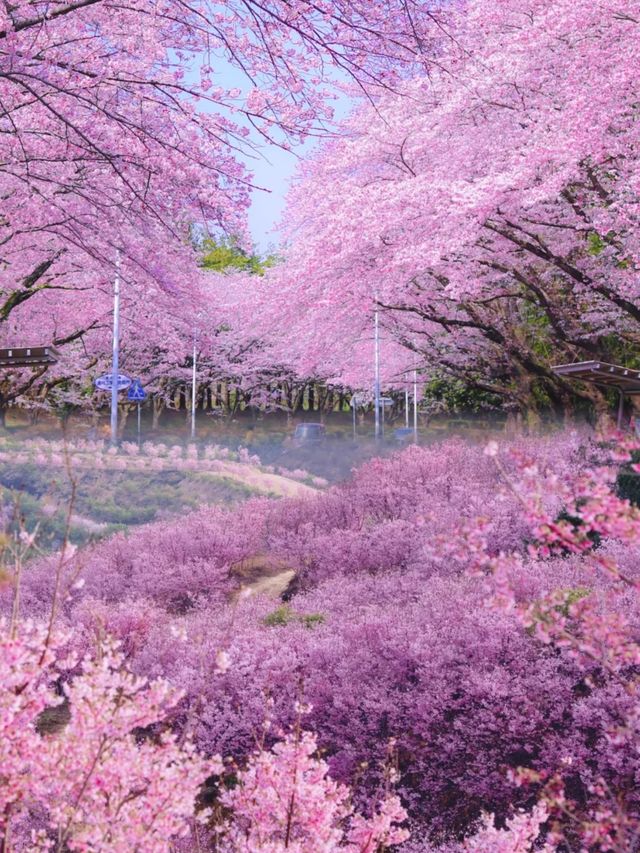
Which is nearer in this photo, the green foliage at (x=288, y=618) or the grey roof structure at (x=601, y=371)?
the green foliage at (x=288, y=618)

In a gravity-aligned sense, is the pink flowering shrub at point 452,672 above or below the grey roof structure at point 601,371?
below

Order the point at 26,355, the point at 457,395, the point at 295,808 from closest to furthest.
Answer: the point at 295,808
the point at 26,355
the point at 457,395

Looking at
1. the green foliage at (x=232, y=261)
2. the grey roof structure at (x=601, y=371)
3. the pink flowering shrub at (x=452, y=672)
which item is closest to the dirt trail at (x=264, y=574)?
the pink flowering shrub at (x=452, y=672)

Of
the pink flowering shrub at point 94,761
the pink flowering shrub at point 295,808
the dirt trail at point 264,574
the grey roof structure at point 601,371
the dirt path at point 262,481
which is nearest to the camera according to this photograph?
the pink flowering shrub at point 94,761

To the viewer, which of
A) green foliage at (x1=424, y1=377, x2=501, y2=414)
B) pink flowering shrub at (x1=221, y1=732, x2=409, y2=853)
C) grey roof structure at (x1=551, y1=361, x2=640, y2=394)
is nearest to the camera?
pink flowering shrub at (x1=221, y1=732, x2=409, y2=853)

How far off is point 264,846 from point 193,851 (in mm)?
1256

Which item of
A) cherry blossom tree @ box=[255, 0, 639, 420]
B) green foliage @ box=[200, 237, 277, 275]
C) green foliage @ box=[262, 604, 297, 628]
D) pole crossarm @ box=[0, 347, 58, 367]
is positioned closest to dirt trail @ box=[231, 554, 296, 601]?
green foliage @ box=[262, 604, 297, 628]

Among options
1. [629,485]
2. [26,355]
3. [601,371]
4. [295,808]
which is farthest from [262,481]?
[295,808]

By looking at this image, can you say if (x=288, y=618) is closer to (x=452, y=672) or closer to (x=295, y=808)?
(x=452, y=672)

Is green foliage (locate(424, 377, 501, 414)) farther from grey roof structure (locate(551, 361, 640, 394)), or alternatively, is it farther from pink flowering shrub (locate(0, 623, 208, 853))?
pink flowering shrub (locate(0, 623, 208, 853))

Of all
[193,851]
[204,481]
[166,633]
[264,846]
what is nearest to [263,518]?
[204,481]

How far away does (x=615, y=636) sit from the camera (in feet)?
8.13

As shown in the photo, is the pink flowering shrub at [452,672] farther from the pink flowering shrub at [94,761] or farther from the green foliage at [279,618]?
the pink flowering shrub at [94,761]

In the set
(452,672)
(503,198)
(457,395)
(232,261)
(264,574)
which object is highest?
(232,261)
